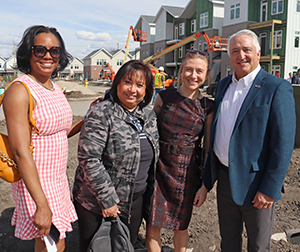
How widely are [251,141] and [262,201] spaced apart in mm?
519

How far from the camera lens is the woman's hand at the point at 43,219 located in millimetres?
2076

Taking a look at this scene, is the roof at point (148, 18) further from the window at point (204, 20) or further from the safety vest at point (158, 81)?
the safety vest at point (158, 81)

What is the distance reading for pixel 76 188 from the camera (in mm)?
2508

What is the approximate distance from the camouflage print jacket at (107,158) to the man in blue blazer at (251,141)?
700 millimetres

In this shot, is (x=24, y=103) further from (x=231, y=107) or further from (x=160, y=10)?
(x=160, y=10)

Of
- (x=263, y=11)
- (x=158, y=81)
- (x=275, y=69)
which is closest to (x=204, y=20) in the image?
(x=263, y=11)

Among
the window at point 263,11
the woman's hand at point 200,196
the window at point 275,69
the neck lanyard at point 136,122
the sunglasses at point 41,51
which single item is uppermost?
the window at point 263,11

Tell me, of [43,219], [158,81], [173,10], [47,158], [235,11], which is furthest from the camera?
[173,10]

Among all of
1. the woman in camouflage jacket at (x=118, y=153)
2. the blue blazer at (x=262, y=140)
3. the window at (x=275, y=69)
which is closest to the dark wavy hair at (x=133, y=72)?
the woman in camouflage jacket at (x=118, y=153)

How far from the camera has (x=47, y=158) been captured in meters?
2.22

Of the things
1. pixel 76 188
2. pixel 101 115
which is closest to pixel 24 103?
pixel 101 115

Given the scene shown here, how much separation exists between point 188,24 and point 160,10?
5.68 metres

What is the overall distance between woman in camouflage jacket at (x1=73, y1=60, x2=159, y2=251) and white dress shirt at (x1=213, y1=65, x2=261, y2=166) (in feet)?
1.96

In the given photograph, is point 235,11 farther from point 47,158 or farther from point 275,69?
point 47,158
